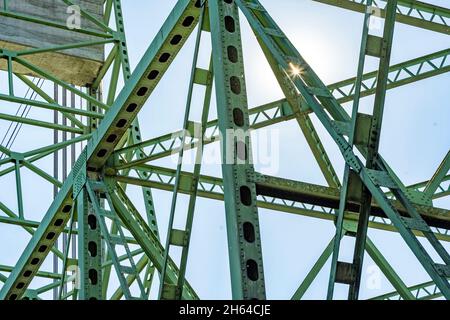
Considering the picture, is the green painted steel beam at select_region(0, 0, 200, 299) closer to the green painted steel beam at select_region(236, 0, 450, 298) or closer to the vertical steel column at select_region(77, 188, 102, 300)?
the vertical steel column at select_region(77, 188, 102, 300)

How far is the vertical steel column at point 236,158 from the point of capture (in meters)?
14.8

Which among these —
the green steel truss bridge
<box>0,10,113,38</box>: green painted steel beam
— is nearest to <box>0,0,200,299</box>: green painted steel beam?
the green steel truss bridge

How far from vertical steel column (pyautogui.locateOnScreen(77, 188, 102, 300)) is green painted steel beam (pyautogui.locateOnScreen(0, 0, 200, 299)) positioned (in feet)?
3.32

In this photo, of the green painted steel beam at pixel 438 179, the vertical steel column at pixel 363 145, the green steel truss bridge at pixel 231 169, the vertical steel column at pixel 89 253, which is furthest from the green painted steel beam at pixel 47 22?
the vertical steel column at pixel 363 145

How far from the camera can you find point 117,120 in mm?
20375

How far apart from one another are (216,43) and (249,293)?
348cm

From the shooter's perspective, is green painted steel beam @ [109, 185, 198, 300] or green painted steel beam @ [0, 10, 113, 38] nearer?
green painted steel beam @ [109, 185, 198, 300]

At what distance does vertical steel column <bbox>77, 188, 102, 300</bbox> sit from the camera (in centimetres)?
2059

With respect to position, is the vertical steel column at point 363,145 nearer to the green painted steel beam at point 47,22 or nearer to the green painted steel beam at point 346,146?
the green painted steel beam at point 346,146

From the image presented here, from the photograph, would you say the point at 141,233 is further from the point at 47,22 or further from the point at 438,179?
the point at 47,22

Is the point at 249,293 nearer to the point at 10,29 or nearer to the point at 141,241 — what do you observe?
the point at 141,241

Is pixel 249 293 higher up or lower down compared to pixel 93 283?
lower down
